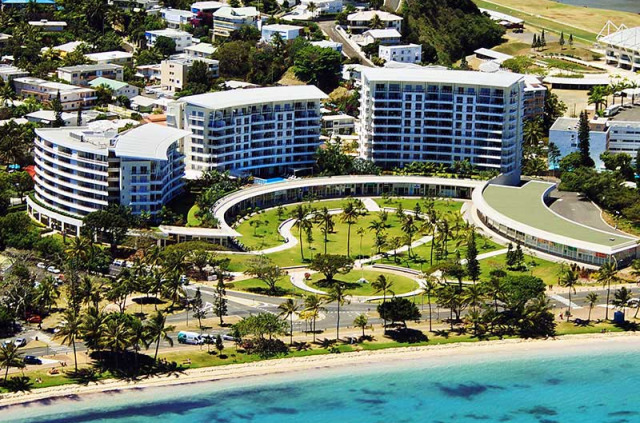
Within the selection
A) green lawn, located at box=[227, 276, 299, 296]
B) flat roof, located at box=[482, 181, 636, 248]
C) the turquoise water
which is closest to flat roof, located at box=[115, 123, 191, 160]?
green lawn, located at box=[227, 276, 299, 296]

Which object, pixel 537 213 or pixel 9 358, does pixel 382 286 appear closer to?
pixel 537 213

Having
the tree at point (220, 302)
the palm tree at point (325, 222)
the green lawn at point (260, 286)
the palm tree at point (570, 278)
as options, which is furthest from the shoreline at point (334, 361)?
the palm tree at point (325, 222)

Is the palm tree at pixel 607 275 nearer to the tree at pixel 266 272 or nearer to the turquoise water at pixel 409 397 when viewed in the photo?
the turquoise water at pixel 409 397

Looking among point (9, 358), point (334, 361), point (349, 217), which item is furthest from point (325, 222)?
point (9, 358)

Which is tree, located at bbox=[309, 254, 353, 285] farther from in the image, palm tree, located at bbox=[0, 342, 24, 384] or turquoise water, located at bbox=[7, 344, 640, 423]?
palm tree, located at bbox=[0, 342, 24, 384]

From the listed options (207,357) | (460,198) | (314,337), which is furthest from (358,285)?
(460,198)

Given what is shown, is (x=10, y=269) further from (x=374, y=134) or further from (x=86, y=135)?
(x=374, y=134)
